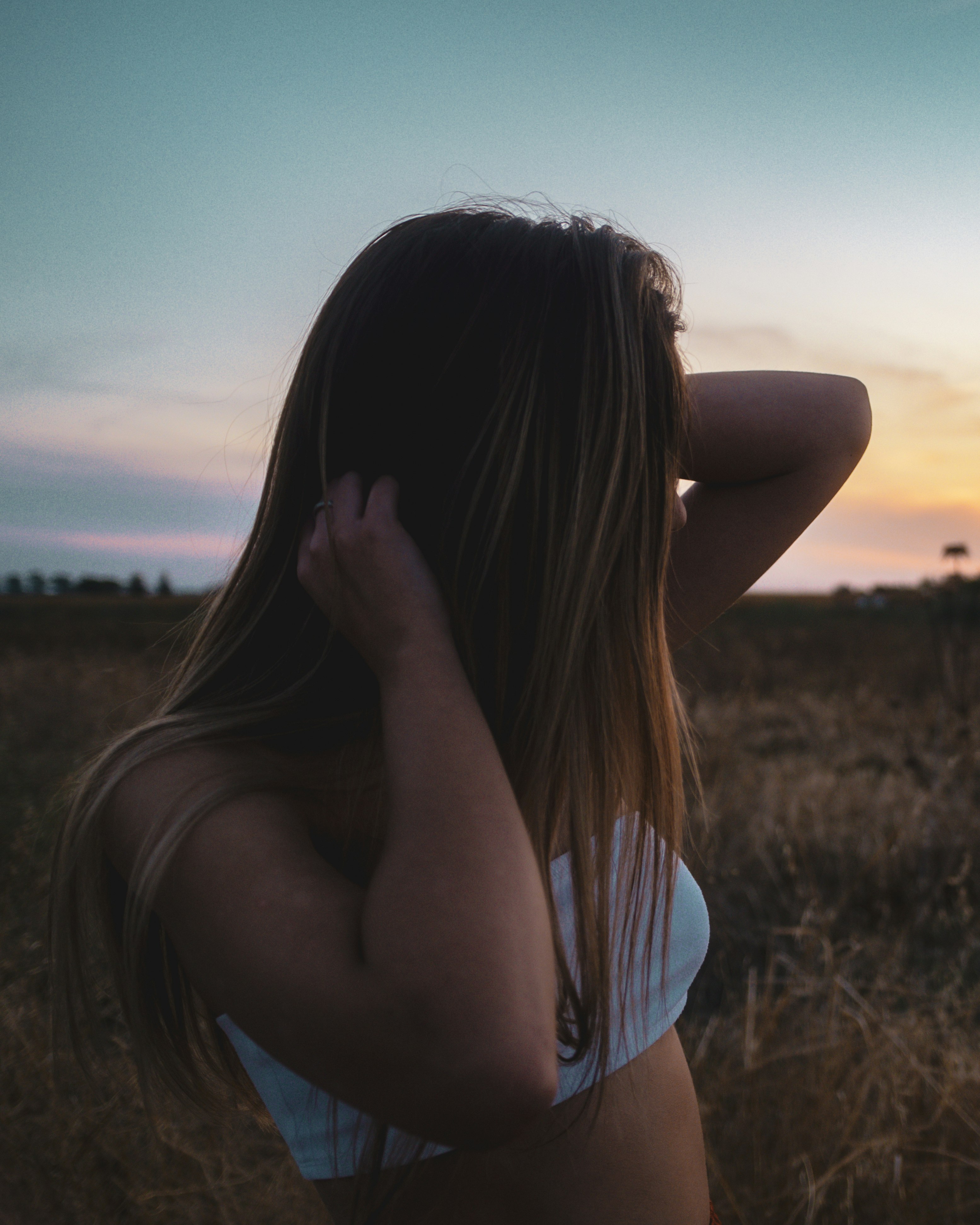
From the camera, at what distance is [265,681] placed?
100 centimetres

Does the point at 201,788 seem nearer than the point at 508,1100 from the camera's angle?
No

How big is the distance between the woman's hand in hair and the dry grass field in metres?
0.58

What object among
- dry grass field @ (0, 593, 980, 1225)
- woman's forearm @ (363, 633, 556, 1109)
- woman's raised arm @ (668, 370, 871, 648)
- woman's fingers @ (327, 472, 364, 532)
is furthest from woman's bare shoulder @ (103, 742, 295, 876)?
woman's raised arm @ (668, 370, 871, 648)

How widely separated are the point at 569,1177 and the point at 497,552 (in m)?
0.77

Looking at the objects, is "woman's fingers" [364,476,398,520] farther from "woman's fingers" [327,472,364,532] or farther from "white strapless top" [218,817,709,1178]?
"white strapless top" [218,817,709,1178]

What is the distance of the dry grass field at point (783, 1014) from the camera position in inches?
77.0

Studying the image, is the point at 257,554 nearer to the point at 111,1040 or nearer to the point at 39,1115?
the point at 39,1115

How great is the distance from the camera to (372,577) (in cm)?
88

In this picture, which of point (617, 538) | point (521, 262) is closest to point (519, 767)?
point (617, 538)

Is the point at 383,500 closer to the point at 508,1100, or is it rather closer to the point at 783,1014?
the point at 508,1100

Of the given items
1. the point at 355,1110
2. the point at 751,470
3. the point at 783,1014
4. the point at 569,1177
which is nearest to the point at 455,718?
the point at 355,1110

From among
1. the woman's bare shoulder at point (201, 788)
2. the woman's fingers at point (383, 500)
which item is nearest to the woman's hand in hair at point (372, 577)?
the woman's fingers at point (383, 500)

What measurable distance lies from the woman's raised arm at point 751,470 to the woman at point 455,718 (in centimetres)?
29

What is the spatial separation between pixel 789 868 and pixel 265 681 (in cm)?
260
